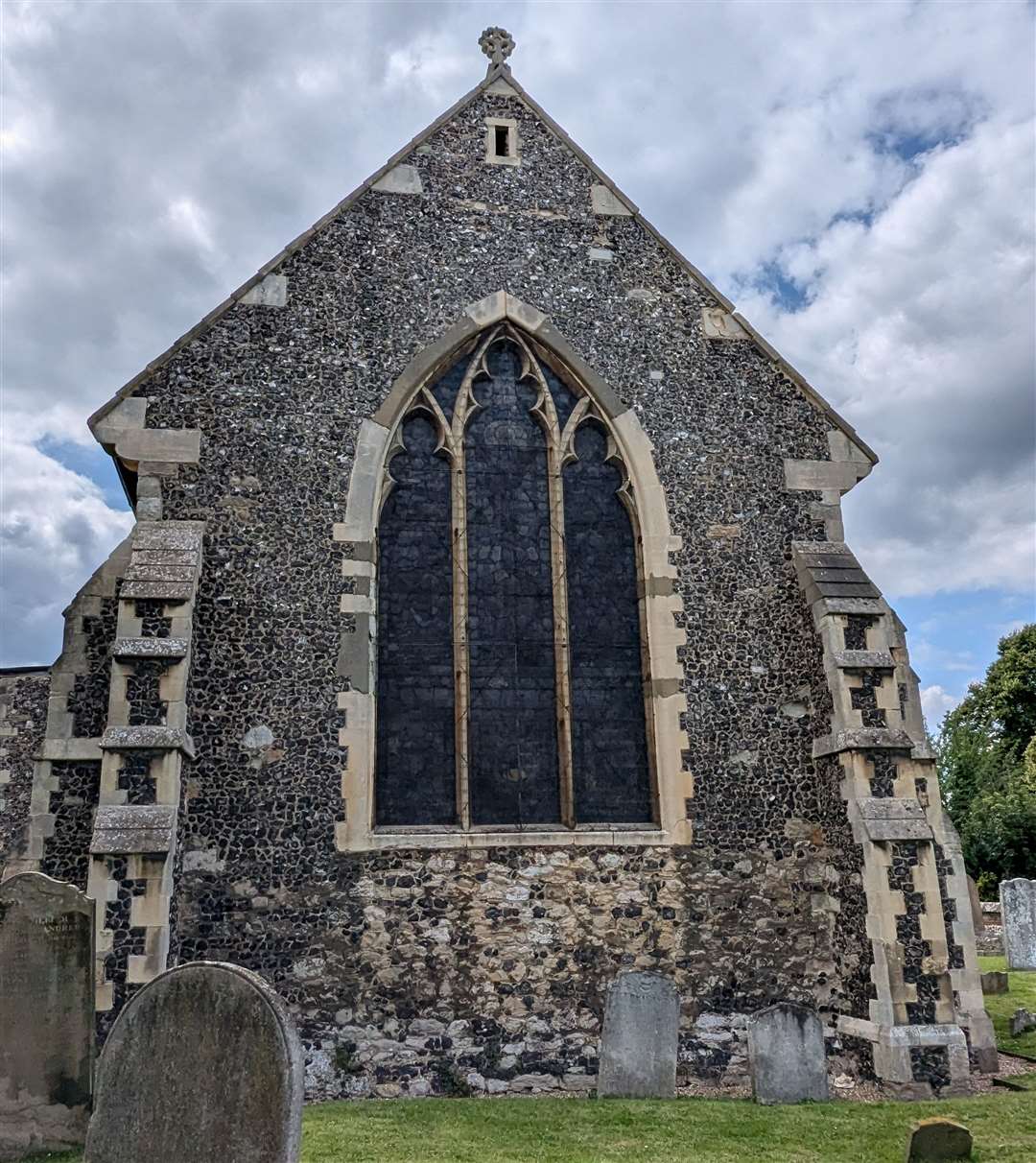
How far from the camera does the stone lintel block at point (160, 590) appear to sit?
387 inches

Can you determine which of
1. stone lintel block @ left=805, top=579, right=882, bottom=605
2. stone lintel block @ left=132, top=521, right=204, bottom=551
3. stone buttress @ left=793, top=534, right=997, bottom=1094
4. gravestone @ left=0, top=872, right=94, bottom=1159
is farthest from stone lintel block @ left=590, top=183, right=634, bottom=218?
gravestone @ left=0, top=872, right=94, bottom=1159

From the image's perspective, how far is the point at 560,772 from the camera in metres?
10.8

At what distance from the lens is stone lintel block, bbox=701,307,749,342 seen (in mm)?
12500

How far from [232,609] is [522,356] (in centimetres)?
450

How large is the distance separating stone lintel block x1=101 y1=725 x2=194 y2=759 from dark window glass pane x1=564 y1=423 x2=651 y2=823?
4029 millimetres

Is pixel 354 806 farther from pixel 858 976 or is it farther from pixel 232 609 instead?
pixel 858 976

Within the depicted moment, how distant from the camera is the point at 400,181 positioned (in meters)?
12.4

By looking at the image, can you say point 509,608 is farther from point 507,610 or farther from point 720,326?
point 720,326

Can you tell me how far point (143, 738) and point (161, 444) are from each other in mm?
3343

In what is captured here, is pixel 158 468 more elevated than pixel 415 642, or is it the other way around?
pixel 158 468

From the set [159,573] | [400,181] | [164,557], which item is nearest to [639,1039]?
[159,573]

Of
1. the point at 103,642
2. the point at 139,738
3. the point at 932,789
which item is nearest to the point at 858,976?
the point at 932,789

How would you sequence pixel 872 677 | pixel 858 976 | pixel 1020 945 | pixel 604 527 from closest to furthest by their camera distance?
pixel 858 976
pixel 872 677
pixel 604 527
pixel 1020 945

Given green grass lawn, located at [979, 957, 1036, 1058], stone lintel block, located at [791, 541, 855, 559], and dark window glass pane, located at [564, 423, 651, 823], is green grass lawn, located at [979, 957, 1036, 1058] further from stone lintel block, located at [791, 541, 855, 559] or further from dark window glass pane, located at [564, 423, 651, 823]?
stone lintel block, located at [791, 541, 855, 559]
